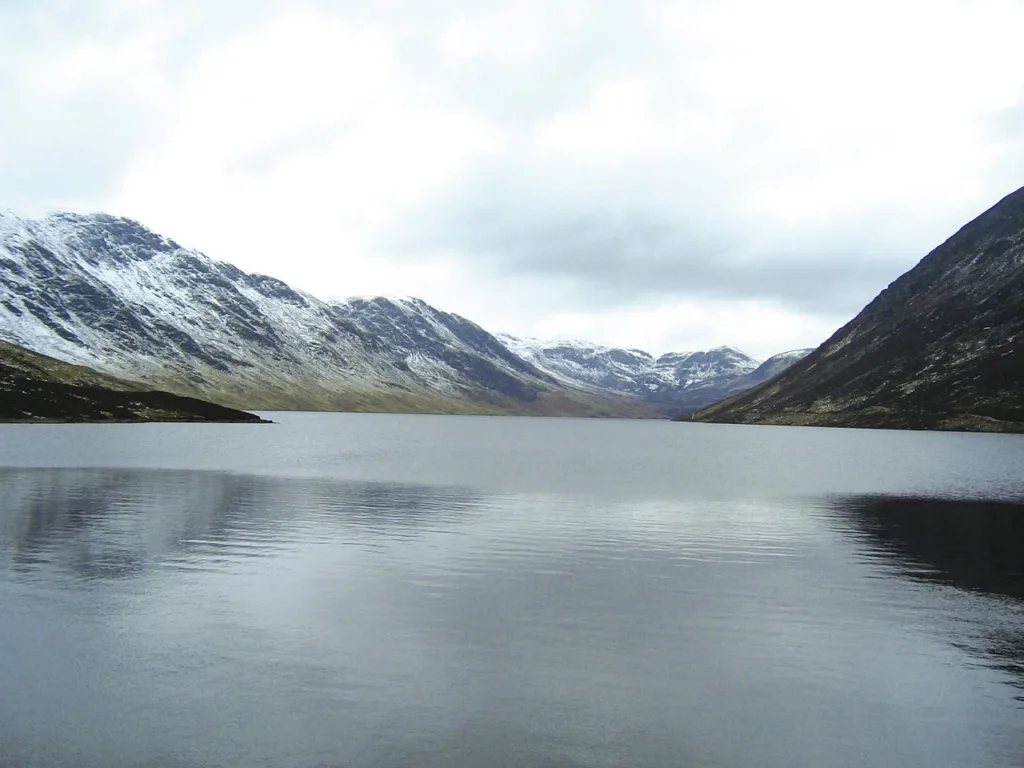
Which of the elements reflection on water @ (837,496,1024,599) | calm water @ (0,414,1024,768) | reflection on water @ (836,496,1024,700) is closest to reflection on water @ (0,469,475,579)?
calm water @ (0,414,1024,768)

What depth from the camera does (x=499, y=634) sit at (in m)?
26.6

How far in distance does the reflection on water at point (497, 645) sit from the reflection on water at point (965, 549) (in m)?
0.30

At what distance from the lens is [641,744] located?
1812cm

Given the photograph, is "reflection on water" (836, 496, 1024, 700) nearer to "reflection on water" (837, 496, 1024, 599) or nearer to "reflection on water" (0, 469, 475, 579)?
"reflection on water" (837, 496, 1024, 599)

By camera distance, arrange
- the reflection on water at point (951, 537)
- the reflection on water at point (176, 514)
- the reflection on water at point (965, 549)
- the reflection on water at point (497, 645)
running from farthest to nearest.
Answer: the reflection on water at point (176, 514)
the reflection on water at point (951, 537)
the reflection on water at point (965, 549)
the reflection on water at point (497, 645)

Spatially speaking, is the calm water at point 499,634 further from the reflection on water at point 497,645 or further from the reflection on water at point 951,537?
the reflection on water at point 951,537

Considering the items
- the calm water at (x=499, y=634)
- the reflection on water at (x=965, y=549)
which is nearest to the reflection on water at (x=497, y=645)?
the calm water at (x=499, y=634)

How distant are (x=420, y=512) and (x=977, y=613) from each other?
3674 centimetres

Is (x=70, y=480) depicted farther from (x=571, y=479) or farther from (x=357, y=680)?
(x=357, y=680)

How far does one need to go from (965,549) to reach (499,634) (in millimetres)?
33298

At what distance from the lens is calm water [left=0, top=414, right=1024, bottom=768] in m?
18.3

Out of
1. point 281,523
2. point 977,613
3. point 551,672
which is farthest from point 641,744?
point 281,523

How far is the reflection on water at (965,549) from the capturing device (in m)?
27.9

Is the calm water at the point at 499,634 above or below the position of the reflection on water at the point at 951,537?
below
